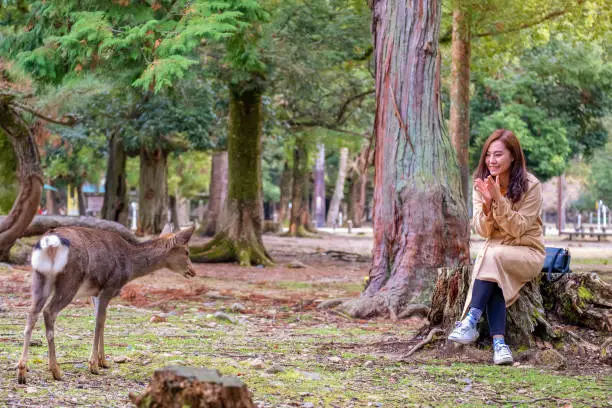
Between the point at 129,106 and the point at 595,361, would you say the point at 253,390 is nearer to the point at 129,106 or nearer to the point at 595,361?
the point at 595,361

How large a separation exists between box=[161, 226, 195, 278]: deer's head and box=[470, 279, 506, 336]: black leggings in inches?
102

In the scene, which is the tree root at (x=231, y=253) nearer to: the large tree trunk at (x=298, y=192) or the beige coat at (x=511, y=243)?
the beige coat at (x=511, y=243)

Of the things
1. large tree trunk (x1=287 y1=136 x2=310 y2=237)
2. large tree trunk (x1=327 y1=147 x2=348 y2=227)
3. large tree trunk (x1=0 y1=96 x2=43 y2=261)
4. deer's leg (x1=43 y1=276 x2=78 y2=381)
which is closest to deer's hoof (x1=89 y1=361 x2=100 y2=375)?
deer's leg (x1=43 y1=276 x2=78 y2=381)

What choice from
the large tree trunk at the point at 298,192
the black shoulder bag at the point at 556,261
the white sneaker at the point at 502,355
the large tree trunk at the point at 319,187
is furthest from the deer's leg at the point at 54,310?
the large tree trunk at the point at 319,187

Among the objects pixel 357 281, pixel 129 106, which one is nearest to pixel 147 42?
pixel 357 281

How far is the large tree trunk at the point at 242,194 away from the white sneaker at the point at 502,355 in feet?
42.4

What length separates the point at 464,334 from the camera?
7.57 metres

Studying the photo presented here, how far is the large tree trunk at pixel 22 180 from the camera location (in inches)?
618

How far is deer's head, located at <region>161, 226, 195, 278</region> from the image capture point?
806cm

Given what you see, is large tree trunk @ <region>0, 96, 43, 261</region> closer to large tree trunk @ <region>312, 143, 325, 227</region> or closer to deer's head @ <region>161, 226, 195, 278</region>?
deer's head @ <region>161, 226, 195, 278</region>

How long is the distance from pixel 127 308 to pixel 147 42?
3496 millimetres

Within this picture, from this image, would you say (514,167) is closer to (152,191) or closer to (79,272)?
(79,272)

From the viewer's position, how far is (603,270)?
1917 centimetres

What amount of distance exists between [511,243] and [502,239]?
0.10 m
